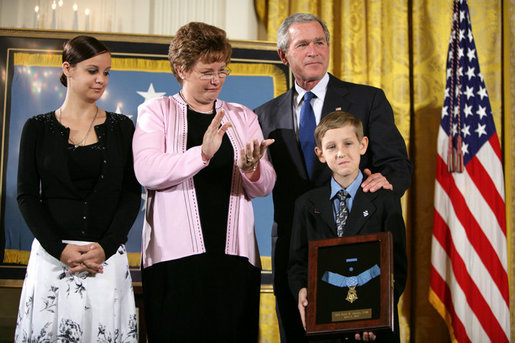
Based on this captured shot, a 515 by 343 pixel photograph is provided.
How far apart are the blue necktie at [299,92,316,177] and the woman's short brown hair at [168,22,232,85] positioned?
0.42 meters

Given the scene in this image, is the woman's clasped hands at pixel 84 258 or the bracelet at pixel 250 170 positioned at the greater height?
the bracelet at pixel 250 170

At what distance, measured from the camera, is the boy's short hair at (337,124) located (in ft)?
7.70

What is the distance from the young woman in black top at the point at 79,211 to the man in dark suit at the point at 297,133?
599 mm

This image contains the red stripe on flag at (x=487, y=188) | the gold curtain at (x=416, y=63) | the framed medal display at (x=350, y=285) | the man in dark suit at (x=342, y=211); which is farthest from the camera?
the gold curtain at (x=416, y=63)

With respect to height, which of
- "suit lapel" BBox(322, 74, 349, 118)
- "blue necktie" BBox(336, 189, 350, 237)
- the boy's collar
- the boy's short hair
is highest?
"suit lapel" BBox(322, 74, 349, 118)

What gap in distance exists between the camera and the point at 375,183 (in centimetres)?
228

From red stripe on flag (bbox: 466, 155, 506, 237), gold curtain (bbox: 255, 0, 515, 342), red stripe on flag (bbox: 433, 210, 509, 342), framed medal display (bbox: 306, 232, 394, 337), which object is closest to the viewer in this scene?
framed medal display (bbox: 306, 232, 394, 337)

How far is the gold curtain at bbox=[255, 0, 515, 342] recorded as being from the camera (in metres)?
4.35

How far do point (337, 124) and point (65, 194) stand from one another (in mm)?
1080

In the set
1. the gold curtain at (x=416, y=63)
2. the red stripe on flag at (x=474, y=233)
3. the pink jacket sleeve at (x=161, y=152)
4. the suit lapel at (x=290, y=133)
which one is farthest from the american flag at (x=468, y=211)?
the pink jacket sleeve at (x=161, y=152)

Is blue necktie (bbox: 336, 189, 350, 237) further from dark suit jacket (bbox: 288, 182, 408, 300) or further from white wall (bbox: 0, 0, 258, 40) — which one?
white wall (bbox: 0, 0, 258, 40)

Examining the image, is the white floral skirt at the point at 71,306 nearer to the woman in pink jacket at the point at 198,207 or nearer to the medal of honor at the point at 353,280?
the woman in pink jacket at the point at 198,207

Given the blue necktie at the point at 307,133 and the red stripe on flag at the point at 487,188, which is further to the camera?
the red stripe on flag at the point at 487,188

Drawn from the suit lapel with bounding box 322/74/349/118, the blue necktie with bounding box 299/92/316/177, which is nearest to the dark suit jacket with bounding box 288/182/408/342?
the blue necktie with bounding box 299/92/316/177
